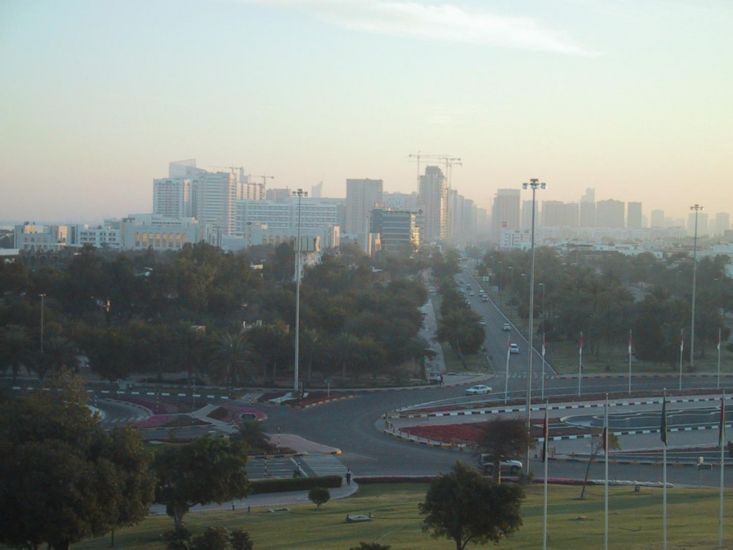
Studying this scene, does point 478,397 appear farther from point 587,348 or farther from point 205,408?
point 587,348

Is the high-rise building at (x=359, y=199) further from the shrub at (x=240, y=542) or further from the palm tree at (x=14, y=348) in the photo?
the shrub at (x=240, y=542)

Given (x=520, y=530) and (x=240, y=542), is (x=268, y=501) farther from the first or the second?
(x=240, y=542)

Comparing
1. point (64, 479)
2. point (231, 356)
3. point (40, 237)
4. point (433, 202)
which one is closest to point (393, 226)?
point (40, 237)

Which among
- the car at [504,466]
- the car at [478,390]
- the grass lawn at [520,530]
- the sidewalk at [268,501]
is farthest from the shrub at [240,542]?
the car at [478,390]

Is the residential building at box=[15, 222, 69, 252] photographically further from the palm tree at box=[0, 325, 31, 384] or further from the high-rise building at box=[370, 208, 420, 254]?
the palm tree at box=[0, 325, 31, 384]

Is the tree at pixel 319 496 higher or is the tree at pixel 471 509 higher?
the tree at pixel 471 509

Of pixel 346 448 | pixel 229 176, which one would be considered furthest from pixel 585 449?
pixel 229 176
